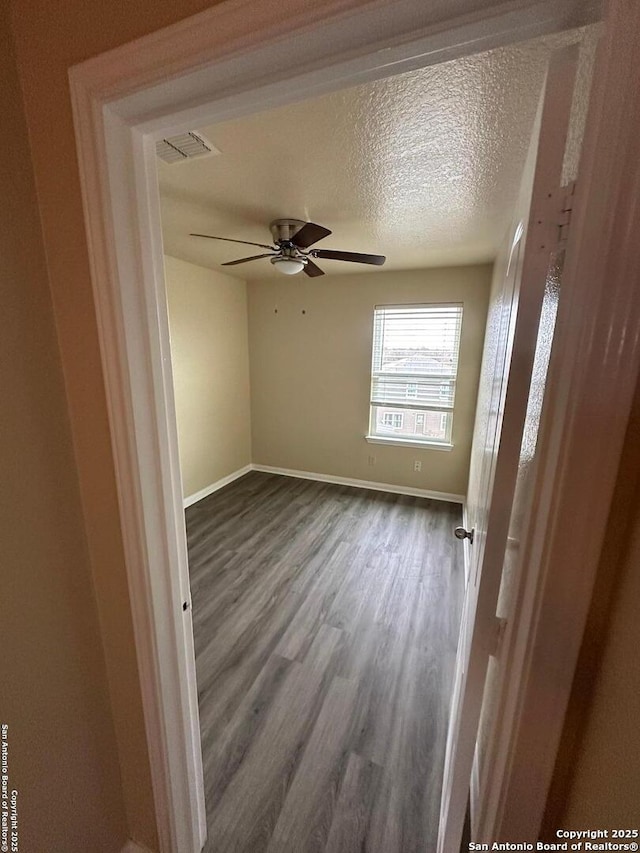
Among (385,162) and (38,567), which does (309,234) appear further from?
(38,567)

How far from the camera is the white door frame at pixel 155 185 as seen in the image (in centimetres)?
45

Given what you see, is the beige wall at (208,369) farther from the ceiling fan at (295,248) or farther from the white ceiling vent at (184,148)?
the white ceiling vent at (184,148)

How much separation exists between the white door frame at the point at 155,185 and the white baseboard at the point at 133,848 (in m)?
0.12

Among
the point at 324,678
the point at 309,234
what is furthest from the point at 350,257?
the point at 324,678

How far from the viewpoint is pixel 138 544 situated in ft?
2.67

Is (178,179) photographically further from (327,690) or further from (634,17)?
(327,690)

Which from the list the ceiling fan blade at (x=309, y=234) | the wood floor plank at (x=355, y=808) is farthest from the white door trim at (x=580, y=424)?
the ceiling fan blade at (x=309, y=234)

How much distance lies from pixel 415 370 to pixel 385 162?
2.43 meters

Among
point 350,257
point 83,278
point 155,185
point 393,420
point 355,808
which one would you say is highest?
point 350,257

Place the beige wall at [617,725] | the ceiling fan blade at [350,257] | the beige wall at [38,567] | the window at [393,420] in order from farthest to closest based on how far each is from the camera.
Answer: the window at [393,420]
the ceiling fan blade at [350,257]
the beige wall at [38,567]
the beige wall at [617,725]

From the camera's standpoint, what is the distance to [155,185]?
0.75 meters

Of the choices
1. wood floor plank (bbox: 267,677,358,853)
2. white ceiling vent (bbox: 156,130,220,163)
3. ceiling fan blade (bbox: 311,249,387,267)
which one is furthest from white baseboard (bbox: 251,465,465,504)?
white ceiling vent (bbox: 156,130,220,163)

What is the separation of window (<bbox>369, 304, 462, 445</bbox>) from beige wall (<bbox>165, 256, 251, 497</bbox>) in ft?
5.67

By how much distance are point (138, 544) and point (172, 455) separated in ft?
0.76
